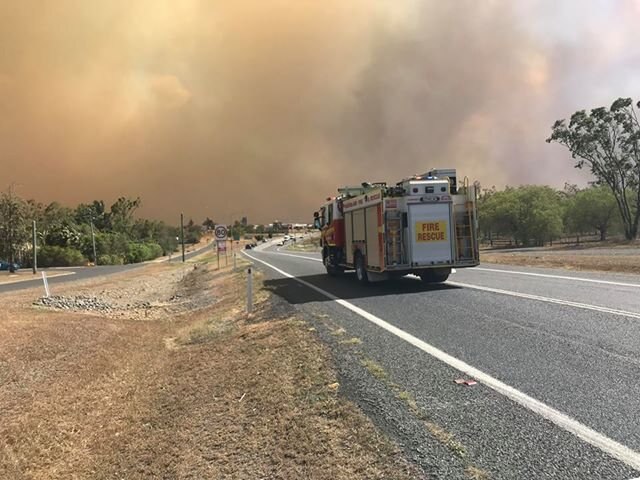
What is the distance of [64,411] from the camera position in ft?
23.7

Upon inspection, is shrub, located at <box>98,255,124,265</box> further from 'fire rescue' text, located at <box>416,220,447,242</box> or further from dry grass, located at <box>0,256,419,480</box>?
'fire rescue' text, located at <box>416,220,447,242</box>

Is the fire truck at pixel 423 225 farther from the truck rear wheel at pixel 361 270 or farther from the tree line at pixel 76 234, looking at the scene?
the tree line at pixel 76 234

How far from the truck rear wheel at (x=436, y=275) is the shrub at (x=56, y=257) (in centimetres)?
7117

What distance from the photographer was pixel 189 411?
596 centimetres

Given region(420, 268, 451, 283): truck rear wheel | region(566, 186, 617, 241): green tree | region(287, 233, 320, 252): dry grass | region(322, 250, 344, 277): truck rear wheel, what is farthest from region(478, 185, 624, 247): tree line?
region(420, 268, 451, 283): truck rear wheel

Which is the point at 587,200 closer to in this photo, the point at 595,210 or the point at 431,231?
the point at 595,210

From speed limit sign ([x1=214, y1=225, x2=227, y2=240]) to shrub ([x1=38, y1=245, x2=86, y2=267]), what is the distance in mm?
50346

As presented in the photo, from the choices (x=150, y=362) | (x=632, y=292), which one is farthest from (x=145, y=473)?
(x=632, y=292)

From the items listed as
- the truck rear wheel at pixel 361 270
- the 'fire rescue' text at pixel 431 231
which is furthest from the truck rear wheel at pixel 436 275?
the truck rear wheel at pixel 361 270

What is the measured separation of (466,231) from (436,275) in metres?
1.60

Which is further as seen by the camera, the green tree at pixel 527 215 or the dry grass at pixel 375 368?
the green tree at pixel 527 215

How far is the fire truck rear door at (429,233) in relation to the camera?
42.9 feet

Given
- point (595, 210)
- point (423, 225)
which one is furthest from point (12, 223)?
point (595, 210)

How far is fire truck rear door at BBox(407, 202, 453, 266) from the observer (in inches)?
515
